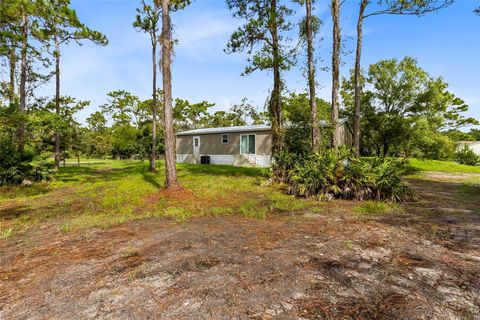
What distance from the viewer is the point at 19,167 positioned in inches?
399

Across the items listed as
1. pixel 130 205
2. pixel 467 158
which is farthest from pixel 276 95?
pixel 467 158

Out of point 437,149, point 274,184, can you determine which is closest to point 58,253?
point 274,184

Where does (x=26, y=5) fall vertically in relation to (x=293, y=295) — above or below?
above

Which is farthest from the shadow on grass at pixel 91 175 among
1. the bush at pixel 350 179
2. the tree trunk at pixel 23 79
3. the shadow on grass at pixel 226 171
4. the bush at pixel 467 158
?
the bush at pixel 467 158

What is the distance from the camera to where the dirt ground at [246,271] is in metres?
2.10

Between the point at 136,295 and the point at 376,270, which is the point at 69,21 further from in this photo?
the point at 376,270

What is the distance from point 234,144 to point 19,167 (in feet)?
43.4

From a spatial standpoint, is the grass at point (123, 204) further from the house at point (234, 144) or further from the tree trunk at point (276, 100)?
the house at point (234, 144)

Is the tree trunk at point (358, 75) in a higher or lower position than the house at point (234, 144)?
higher

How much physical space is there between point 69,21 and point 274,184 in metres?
13.3

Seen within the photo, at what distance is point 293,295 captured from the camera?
2.28 metres

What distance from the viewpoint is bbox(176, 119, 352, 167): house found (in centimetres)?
1834

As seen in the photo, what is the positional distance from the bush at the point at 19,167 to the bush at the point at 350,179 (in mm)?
10897

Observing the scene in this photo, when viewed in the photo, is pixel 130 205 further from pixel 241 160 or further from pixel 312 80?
pixel 241 160
